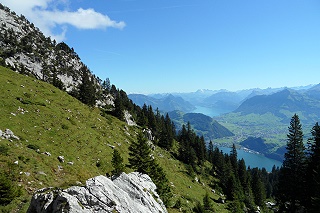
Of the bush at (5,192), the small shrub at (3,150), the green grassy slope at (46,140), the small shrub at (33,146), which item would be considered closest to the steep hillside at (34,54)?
the green grassy slope at (46,140)

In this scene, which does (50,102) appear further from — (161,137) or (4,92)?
(161,137)

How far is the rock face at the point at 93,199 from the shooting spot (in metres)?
15.0

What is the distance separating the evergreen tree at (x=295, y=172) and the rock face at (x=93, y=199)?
39.8m

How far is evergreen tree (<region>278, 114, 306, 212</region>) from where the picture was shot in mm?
47281

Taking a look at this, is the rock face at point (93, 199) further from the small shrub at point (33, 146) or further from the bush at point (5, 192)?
the small shrub at point (33, 146)

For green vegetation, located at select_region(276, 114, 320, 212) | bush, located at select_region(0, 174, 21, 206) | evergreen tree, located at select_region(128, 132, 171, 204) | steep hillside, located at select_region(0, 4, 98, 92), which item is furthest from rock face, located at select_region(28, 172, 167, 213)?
steep hillside, located at select_region(0, 4, 98, 92)

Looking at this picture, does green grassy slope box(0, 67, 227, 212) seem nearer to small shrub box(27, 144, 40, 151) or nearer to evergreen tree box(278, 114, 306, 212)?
small shrub box(27, 144, 40, 151)

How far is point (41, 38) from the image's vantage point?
174 m

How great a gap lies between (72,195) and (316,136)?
47269 millimetres

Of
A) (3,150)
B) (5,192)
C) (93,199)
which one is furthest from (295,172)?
(3,150)

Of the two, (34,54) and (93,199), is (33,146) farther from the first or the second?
(34,54)

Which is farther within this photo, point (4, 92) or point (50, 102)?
point (50, 102)

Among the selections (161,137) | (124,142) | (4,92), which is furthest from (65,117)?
(161,137)

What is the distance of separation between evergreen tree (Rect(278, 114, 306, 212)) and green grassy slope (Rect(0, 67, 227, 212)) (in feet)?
75.5
